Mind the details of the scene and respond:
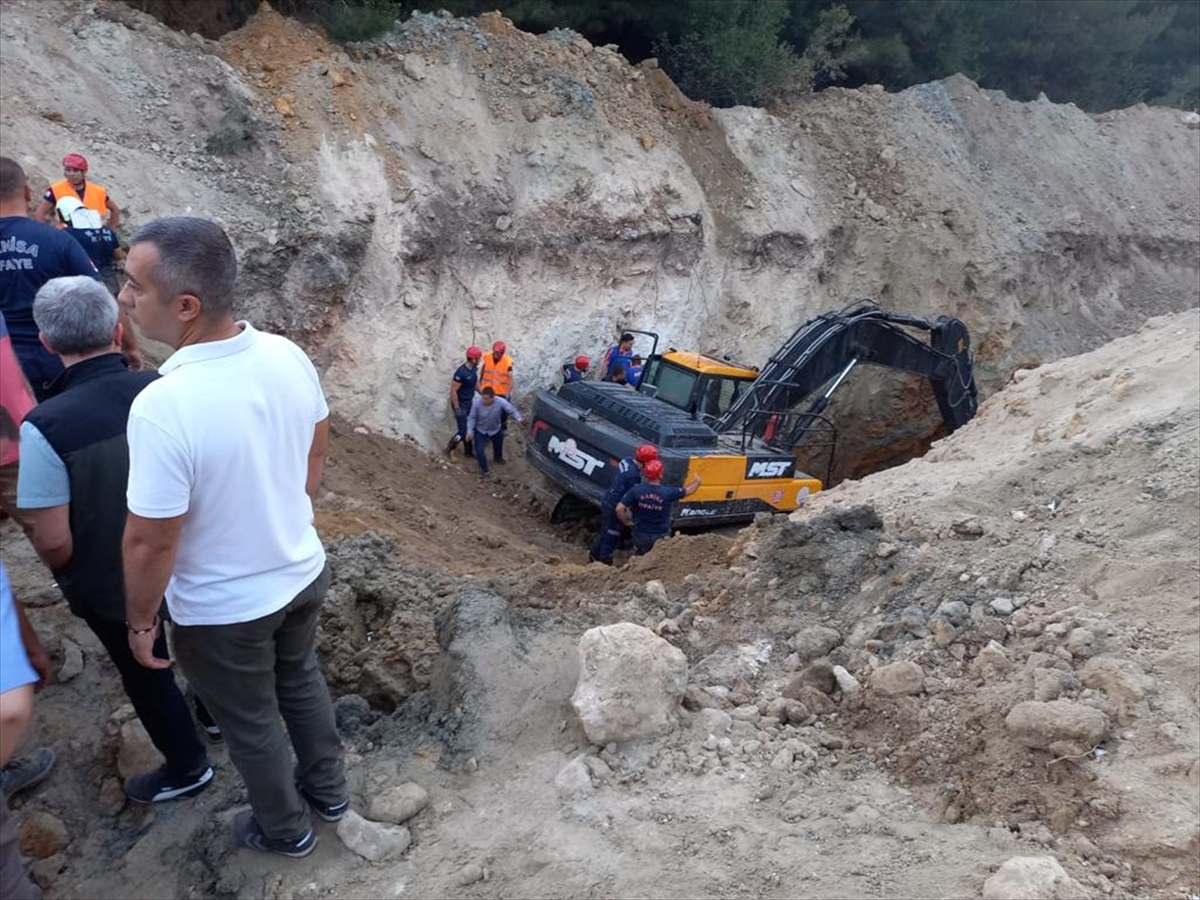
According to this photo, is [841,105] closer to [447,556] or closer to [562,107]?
[562,107]

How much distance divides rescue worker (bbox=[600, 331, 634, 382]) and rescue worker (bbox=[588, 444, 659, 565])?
4715mm

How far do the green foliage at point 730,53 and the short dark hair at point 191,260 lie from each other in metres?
15.4

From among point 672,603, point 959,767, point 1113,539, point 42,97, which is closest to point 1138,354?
point 1113,539

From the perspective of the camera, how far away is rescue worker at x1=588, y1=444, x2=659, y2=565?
28.5ft

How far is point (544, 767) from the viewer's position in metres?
3.48

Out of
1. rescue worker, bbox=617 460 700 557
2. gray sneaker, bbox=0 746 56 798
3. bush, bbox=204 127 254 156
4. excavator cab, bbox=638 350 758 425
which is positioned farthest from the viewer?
excavator cab, bbox=638 350 758 425

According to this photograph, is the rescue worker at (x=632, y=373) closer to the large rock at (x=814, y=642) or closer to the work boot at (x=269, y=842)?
the large rock at (x=814, y=642)

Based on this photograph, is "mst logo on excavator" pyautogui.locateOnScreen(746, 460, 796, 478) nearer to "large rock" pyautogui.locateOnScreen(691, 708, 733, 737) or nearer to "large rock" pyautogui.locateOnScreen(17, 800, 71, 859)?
"large rock" pyautogui.locateOnScreen(691, 708, 733, 737)

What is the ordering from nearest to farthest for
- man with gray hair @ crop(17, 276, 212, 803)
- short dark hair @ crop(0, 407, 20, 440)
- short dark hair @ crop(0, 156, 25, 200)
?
1. man with gray hair @ crop(17, 276, 212, 803)
2. short dark hair @ crop(0, 407, 20, 440)
3. short dark hair @ crop(0, 156, 25, 200)

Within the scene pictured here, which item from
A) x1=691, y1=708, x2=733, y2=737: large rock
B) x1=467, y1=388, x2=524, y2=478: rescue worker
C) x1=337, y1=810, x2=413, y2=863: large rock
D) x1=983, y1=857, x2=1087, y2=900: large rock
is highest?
x1=983, y1=857, x2=1087, y2=900: large rock

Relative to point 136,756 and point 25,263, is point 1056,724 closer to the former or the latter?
point 136,756

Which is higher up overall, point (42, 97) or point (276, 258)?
point (42, 97)

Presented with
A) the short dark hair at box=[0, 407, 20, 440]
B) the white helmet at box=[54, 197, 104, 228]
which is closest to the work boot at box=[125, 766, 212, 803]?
the short dark hair at box=[0, 407, 20, 440]

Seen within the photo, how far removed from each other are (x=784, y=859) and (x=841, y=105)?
1721 centimetres
